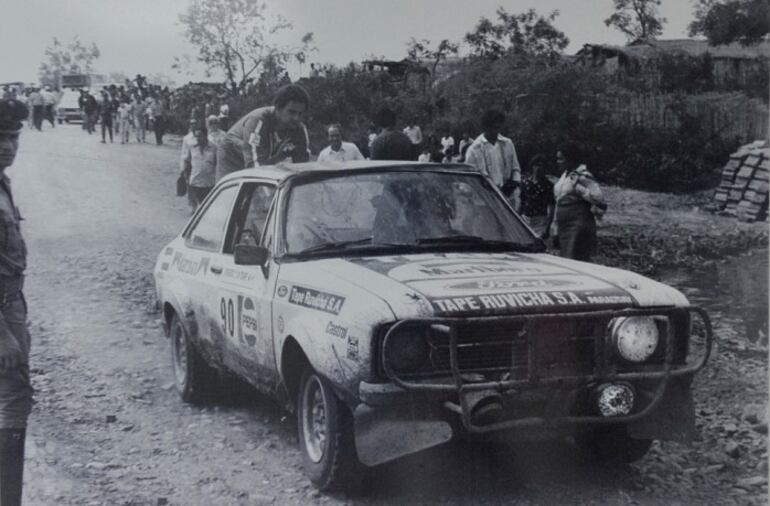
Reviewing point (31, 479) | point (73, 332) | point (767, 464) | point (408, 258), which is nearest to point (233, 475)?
point (31, 479)

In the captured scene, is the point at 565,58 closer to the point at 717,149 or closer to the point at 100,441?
the point at 717,149

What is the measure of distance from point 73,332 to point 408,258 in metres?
4.13

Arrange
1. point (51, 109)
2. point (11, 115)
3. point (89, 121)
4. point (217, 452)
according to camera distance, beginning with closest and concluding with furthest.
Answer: point (11, 115)
point (217, 452)
point (51, 109)
point (89, 121)

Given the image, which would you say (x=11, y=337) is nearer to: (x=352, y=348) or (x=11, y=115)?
(x=11, y=115)

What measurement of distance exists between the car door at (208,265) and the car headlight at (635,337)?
223 centimetres

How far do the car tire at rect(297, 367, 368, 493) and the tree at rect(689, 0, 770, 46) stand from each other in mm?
3025

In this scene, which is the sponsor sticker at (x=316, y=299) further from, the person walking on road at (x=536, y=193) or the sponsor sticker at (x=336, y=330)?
the person walking on road at (x=536, y=193)

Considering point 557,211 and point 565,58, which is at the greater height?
point 565,58

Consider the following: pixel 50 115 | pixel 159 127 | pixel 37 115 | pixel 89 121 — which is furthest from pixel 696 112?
pixel 89 121

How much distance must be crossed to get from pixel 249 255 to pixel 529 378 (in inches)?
61.4

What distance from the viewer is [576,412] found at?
400cm

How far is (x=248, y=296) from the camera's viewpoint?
4953 mm

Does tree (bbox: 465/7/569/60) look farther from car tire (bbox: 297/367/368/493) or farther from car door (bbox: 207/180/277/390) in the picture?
car tire (bbox: 297/367/368/493)

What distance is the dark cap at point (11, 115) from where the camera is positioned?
3799 mm
